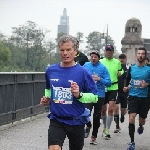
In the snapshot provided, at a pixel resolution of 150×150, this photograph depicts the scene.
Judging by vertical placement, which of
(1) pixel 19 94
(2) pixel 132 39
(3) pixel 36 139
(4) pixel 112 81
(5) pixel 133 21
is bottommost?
(3) pixel 36 139

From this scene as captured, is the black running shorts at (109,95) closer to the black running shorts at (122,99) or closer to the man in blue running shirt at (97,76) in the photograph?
the man in blue running shirt at (97,76)

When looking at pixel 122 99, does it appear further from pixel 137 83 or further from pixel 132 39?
pixel 132 39

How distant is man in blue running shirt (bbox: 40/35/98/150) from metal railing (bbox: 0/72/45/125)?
16.3 ft

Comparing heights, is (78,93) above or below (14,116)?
above

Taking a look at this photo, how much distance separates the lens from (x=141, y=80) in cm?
813

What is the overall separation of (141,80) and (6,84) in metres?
Result: 3.43

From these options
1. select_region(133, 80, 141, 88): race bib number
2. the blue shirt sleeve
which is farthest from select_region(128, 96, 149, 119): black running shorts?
the blue shirt sleeve

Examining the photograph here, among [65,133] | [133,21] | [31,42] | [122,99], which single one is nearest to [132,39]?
[133,21]

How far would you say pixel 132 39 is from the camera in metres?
62.8

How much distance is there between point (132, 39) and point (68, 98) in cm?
5883

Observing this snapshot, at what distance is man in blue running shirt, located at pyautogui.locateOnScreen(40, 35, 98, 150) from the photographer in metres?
4.73

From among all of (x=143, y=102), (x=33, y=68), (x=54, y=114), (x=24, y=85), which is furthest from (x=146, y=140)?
(x=33, y=68)

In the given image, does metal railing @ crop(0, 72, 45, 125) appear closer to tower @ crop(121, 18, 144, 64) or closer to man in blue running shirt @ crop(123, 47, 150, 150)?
man in blue running shirt @ crop(123, 47, 150, 150)

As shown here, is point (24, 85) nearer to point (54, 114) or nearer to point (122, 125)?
point (122, 125)
